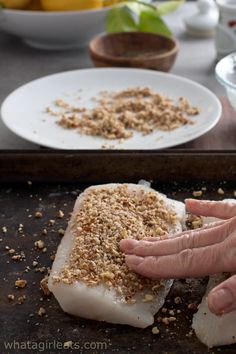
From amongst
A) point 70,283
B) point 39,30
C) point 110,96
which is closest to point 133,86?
point 110,96

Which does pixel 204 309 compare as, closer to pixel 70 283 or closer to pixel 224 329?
pixel 224 329

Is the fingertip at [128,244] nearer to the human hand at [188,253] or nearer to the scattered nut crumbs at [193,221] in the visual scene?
the human hand at [188,253]

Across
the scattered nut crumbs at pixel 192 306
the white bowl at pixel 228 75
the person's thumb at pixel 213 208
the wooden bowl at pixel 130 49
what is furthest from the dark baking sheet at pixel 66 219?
the wooden bowl at pixel 130 49

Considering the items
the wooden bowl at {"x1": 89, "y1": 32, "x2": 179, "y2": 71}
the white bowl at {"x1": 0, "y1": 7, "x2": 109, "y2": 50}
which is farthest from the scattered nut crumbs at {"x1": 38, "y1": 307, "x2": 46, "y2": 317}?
the white bowl at {"x1": 0, "y1": 7, "x2": 109, "y2": 50}

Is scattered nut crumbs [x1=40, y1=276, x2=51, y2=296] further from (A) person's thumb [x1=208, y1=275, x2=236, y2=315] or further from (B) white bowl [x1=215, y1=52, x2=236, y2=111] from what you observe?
(B) white bowl [x1=215, y1=52, x2=236, y2=111]

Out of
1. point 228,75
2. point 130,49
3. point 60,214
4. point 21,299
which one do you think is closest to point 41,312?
point 21,299

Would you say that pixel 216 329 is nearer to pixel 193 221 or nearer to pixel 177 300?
pixel 177 300

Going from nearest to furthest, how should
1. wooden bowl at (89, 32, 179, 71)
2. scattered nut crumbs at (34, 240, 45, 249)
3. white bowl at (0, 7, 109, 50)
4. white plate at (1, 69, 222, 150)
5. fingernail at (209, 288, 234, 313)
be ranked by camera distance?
fingernail at (209, 288, 234, 313)
scattered nut crumbs at (34, 240, 45, 249)
white plate at (1, 69, 222, 150)
wooden bowl at (89, 32, 179, 71)
white bowl at (0, 7, 109, 50)
